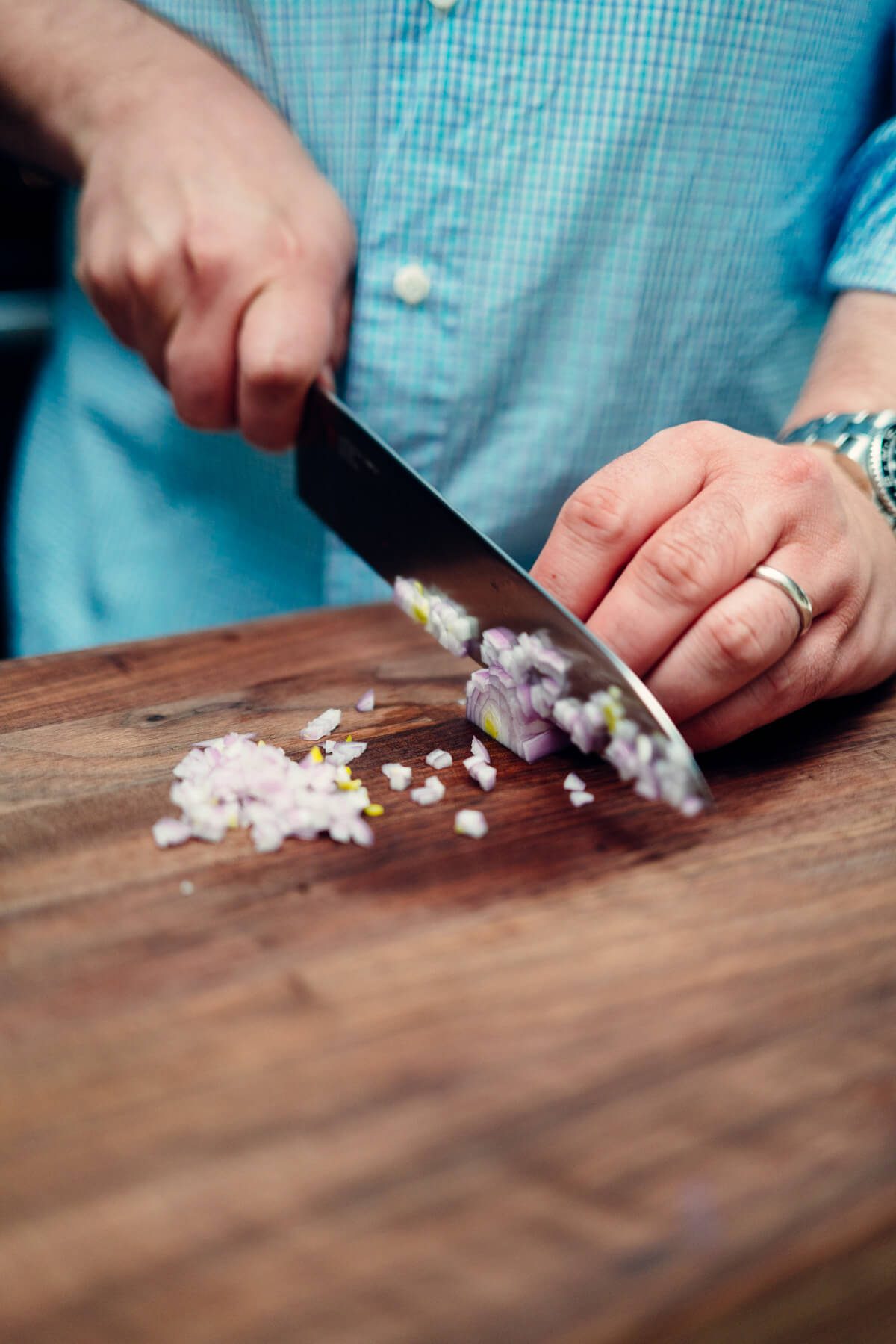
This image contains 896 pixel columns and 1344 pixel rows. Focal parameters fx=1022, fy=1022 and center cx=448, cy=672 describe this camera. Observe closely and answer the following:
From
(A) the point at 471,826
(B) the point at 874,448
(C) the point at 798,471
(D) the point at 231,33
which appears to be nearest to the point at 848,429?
(B) the point at 874,448

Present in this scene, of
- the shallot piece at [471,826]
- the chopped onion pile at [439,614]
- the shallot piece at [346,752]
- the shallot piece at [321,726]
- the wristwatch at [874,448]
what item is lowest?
the shallot piece at [321,726]

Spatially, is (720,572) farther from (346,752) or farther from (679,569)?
(346,752)

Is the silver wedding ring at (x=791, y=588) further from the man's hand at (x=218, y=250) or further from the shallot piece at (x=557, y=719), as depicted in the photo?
the man's hand at (x=218, y=250)

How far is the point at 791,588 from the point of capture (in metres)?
0.72

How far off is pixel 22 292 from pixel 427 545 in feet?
3.44

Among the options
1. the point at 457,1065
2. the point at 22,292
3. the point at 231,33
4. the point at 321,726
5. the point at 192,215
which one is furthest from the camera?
the point at 22,292

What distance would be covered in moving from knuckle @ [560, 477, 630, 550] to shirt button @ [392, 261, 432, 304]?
→ 0.42 meters

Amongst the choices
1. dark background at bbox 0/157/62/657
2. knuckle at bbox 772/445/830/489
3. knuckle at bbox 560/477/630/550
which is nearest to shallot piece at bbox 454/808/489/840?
knuckle at bbox 560/477/630/550

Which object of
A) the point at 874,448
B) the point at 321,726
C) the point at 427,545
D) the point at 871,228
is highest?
the point at 871,228

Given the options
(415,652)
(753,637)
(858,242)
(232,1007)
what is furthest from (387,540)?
(858,242)

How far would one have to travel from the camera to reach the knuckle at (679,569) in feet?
2.28

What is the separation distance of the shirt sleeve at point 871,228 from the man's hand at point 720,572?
38 centimetres

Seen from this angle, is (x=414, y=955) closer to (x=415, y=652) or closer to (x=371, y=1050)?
(x=371, y=1050)

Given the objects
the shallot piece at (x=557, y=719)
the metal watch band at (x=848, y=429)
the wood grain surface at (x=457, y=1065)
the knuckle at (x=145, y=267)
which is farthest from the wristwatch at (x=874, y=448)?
the knuckle at (x=145, y=267)
